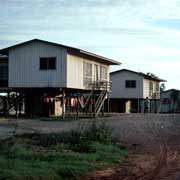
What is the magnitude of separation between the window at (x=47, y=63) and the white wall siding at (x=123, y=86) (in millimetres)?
24454

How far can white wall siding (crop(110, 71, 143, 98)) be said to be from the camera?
196 feet

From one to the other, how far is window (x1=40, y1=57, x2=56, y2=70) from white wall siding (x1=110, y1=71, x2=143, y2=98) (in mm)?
24454

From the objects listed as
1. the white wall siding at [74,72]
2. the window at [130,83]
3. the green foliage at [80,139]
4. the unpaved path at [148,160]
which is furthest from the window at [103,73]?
the green foliage at [80,139]

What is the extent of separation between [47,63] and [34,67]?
1.07 metres

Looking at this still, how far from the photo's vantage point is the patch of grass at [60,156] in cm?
1065

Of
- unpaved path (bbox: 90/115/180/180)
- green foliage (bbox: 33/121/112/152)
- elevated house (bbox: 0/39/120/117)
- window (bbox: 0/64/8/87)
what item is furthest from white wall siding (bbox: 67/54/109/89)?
green foliage (bbox: 33/121/112/152)

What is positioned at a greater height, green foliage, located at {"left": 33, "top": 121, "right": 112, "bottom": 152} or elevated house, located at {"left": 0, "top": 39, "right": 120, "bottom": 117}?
elevated house, located at {"left": 0, "top": 39, "right": 120, "bottom": 117}

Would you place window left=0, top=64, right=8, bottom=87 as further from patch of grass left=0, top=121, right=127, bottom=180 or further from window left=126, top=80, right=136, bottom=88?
window left=126, top=80, right=136, bottom=88

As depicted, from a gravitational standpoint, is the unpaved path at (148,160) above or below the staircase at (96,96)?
below

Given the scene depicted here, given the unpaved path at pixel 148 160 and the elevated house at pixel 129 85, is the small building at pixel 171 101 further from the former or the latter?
the unpaved path at pixel 148 160

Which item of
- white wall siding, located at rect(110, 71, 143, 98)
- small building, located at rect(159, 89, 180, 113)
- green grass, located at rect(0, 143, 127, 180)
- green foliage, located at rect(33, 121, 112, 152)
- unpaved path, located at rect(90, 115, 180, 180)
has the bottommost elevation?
A: unpaved path, located at rect(90, 115, 180, 180)

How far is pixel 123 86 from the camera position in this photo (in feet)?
197

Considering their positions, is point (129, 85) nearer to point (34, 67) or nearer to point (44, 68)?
point (44, 68)

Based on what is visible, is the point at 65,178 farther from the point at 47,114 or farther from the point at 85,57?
the point at 47,114
